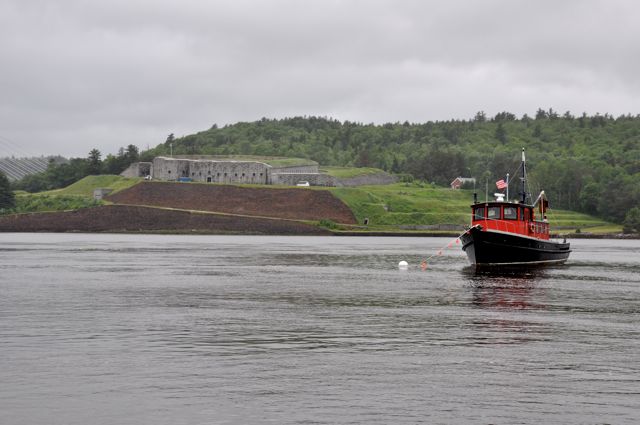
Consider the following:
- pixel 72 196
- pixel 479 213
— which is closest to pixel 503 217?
pixel 479 213

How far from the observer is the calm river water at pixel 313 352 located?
1588 centimetres

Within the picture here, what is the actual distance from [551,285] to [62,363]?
3193cm

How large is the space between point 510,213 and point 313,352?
42.8m

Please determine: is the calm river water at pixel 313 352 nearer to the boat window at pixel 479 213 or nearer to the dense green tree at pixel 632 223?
the boat window at pixel 479 213

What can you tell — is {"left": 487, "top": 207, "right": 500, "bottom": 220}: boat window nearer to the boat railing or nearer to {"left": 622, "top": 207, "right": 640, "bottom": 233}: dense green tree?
the boat railing

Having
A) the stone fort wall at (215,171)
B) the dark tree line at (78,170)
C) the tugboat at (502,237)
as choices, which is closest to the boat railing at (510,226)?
the tugboat at (502,237)

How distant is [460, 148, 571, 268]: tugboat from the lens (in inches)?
2330

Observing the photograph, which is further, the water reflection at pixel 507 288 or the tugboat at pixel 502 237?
the tugboat at pixel 502 237

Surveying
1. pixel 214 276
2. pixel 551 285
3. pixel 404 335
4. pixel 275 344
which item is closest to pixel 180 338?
pixel 275 344

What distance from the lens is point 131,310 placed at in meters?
30.9

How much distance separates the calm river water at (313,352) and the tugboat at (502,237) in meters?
15.1

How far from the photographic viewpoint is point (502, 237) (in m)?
59.3

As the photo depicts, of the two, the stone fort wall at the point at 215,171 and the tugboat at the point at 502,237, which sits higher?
the stone fort wall at the point at 215,171

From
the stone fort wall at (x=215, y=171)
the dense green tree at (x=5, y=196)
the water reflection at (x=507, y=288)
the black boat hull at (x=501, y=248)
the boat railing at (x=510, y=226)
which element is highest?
the stone fort wall at (x=215, y=171)
